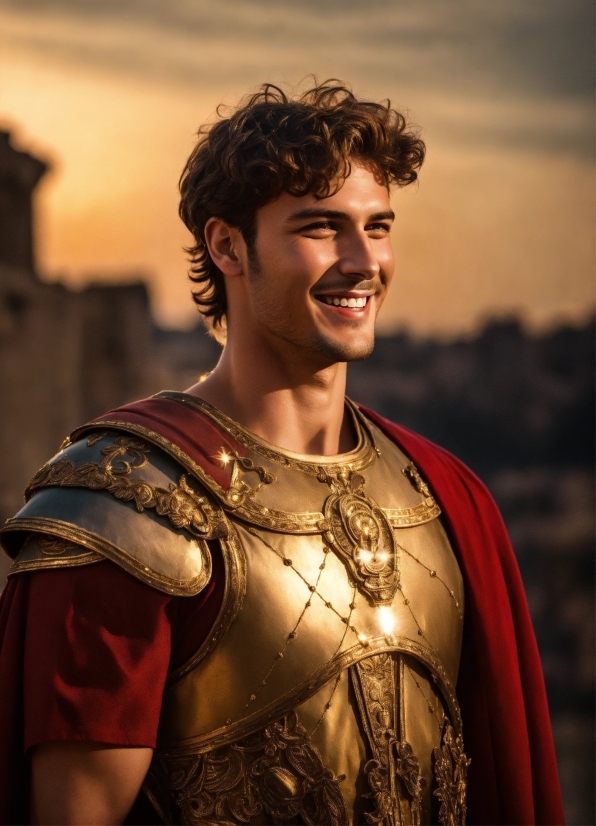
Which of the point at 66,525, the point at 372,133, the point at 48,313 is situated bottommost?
the point at 66,525

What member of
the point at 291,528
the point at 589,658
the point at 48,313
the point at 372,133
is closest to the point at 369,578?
the point at 291,528

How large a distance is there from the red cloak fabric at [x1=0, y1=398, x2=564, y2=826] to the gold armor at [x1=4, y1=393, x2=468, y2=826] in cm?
7

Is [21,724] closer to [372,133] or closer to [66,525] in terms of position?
[66,525]

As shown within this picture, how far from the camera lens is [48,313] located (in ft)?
50.2

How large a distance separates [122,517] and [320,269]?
0.67 metres

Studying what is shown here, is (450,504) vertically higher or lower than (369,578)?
higher

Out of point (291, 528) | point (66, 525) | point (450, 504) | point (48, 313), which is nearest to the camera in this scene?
point (66, 525)

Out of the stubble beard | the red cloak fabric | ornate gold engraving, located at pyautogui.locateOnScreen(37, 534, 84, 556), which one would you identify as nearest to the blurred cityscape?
the red cloak fabric

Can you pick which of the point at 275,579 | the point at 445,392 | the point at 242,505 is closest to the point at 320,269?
the point at 242,505

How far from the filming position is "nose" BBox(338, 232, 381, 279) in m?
2.71

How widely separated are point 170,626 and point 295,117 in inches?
44.5

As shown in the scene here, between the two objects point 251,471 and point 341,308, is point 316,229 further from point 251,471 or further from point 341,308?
point 251,471

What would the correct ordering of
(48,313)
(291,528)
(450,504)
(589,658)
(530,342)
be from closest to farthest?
1. (291,528)
2. (450,504)
3. (589,658)
4. (48,313)
5. (530,342)

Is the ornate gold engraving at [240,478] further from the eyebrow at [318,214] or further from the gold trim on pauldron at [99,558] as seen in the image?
the eyebrow at [318,214]
